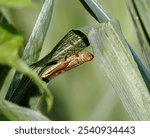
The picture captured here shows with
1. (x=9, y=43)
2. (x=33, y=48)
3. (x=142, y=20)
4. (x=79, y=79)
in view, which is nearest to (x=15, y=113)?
(x=9, y=43)

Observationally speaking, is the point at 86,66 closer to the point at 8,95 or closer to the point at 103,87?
the point at 103,87

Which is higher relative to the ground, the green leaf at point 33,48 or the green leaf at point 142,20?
the green leaf at point 33,48

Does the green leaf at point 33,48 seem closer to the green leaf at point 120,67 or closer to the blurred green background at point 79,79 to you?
the green leaf at point 120,67

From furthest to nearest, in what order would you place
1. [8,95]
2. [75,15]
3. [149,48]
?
1. [75,15]
2. [149,48]
3. [8,95]

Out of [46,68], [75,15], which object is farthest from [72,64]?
[75,15]

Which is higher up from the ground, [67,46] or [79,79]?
[67,46]

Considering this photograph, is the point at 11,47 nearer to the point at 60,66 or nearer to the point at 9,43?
the point at 9,43

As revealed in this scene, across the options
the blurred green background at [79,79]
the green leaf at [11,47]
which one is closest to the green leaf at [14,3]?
the green leaf at [11,47]
